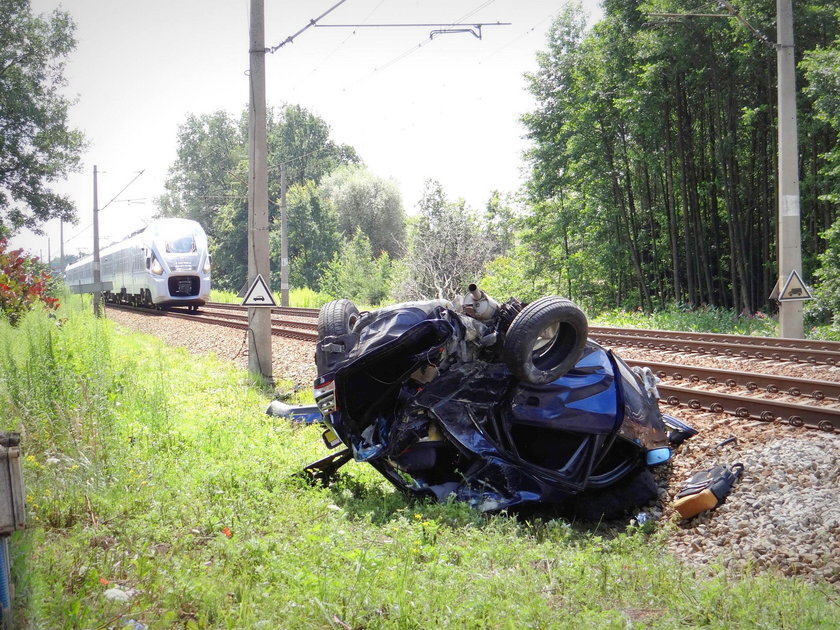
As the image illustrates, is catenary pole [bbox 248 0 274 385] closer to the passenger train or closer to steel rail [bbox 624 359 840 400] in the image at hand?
steel rail [bbox 624 359 840 400]

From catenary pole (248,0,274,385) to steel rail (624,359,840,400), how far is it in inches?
235

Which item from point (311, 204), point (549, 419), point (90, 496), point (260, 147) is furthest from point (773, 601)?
point (311, 204)

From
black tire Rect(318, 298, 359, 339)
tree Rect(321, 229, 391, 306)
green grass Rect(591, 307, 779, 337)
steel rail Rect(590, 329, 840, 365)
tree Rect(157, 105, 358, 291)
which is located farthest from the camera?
tree Rect(157, 105, 358, 291)

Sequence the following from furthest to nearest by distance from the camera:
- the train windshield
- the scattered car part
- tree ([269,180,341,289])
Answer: tree ([269,180,341,289]), the train windshield, the scattered car part

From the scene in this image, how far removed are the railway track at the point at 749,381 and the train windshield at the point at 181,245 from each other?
1979 cm

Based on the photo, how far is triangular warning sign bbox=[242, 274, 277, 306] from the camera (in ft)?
40.0

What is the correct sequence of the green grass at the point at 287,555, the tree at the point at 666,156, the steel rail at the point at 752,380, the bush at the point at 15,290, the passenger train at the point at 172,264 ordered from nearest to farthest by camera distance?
the green grass at the point at 287,555
the steel rail at the point at 752,380
the bush at the point at 15,290
the tree at the point at 666,156
the passenger train at the point at 172,264

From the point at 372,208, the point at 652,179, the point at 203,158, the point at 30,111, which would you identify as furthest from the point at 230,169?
the point at 652,179

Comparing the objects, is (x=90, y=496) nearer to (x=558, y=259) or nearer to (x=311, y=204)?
(x=558, y=259)

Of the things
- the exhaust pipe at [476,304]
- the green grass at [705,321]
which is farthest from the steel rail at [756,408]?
the green grass at [705,321]

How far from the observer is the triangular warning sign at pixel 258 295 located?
12195 mm

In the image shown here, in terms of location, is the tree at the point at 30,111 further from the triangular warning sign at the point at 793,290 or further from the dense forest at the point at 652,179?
the triangular warning sign at the point at 793,290

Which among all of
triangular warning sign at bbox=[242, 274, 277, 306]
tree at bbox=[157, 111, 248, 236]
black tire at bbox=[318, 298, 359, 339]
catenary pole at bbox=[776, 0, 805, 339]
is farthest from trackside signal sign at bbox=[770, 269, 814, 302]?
tree at bbox=[157, 111, 248, 236]

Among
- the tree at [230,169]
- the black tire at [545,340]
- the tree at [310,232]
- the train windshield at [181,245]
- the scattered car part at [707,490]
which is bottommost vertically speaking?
the scattered car part at [707,490]
